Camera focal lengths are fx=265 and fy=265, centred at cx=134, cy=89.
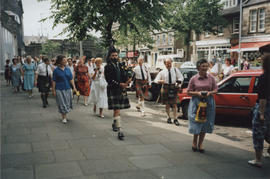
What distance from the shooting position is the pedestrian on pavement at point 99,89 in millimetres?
8281

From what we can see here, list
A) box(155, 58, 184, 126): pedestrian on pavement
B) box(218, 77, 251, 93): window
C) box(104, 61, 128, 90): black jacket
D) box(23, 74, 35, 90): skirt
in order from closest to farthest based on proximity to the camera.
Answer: box(104, 61, 128, 90): black jacket → box(218, 77, 251, 93): window → box(155, 58, 184, 126): pedestrian on pavement → box(23, 74, 35, 90): skirt

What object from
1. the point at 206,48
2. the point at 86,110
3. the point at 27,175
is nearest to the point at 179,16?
the point at 206,48

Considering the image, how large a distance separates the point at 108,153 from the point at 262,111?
273cm

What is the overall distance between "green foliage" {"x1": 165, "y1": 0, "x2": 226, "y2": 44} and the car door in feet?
84.3

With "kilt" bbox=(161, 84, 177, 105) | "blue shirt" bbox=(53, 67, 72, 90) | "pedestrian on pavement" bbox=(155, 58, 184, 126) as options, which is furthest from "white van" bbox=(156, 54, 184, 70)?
"blue shirt" bbox=(53, 67, 72, 90)

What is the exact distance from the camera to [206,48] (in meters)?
38.5

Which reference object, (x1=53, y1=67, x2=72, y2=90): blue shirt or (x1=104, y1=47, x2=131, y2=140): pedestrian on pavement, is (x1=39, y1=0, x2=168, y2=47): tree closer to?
(x1=53, y1=67, x2=72, y2=90): blue shirt

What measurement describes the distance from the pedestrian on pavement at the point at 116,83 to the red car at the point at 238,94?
3.14 metres

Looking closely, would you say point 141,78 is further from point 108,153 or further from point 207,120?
point 108,153

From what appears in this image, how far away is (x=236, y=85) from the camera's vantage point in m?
7.63

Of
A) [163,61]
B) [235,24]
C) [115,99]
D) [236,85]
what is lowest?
[115,99]

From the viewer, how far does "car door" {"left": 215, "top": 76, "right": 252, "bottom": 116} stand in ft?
24.1

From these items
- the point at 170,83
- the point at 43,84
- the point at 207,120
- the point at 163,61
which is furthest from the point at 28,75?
the point at 207,120

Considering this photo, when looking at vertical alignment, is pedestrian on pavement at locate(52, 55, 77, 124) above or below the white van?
below
